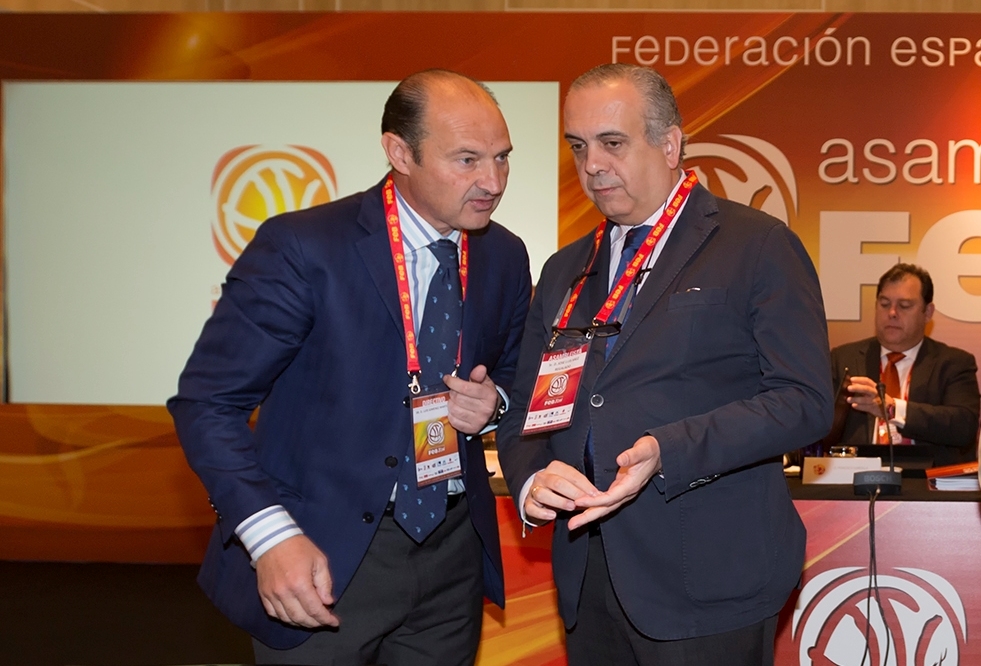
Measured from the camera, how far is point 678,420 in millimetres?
1821

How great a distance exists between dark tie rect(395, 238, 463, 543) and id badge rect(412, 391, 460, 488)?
0.9 inches

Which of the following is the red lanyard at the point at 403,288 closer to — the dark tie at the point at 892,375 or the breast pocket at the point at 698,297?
the breast pocket at the point at 698,297

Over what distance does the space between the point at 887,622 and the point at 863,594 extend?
11 centimetres

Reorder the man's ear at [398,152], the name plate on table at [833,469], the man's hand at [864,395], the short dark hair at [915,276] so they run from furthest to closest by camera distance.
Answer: the short dark hair at [915,276], the man's hand at [864,395], the name plate on table at [833,469], the man's ear at [398,152]

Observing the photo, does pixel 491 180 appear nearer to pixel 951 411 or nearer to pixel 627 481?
pixel 627 481

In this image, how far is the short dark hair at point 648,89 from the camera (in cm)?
195

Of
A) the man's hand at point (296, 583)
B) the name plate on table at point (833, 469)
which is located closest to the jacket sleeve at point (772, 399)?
the man's hand at point (296, 583)

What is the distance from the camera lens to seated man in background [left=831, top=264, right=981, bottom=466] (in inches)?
171

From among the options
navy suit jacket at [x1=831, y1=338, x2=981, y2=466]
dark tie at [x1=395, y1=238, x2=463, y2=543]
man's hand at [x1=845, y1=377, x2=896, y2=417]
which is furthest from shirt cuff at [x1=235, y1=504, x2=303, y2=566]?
navy suit jacket at [x1=831, y1=338, x2=981, y2=466]

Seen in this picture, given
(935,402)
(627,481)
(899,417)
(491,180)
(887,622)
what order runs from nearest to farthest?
(627,481) → (491,180) → (887,622) → (899,417) → (935,402)

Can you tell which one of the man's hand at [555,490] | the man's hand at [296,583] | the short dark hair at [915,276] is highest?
the short dark hair at [915,276]

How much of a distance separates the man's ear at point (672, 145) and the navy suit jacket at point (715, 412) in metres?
0.17

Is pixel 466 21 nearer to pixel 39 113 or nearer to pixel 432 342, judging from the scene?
pixel 39 113

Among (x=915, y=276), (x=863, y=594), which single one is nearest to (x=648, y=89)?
(x=863, y=594)
